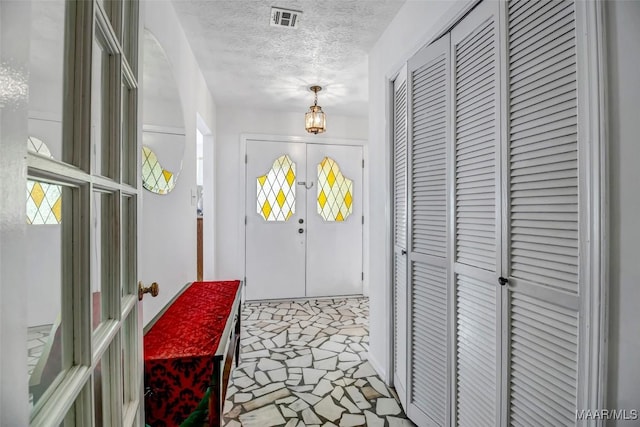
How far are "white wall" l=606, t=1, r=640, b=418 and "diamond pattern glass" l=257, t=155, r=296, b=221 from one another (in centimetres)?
363

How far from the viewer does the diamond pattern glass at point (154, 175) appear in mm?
1625

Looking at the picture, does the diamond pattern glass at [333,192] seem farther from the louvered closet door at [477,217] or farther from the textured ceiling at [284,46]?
the louvered closet door at [477,217]

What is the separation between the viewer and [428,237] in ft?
5.72

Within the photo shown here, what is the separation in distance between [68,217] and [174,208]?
1668 mm

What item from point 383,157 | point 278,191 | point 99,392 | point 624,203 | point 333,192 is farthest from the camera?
point 333,192

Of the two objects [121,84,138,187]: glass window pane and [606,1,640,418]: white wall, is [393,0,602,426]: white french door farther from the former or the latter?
[121,84,138,187]: glass window pane

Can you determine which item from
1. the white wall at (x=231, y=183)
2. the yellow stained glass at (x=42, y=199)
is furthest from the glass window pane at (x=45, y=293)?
the white wall at (x=231, y=183)

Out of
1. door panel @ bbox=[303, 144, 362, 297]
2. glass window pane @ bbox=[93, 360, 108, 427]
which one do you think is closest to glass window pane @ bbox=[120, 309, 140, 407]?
glass window pane @ bbox=[93, 360, 108, 427]

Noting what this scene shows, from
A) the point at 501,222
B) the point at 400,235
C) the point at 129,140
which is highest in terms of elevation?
the point at 129,140

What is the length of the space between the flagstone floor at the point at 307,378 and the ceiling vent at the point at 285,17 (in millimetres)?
2460

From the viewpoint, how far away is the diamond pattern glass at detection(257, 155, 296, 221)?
13.8ft

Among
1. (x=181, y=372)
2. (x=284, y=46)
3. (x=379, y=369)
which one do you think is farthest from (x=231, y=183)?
(x=181, y=372)

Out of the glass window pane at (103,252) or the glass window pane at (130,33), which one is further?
the glass window pane at (130,33)

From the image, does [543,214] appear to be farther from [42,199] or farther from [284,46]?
[284,46]
